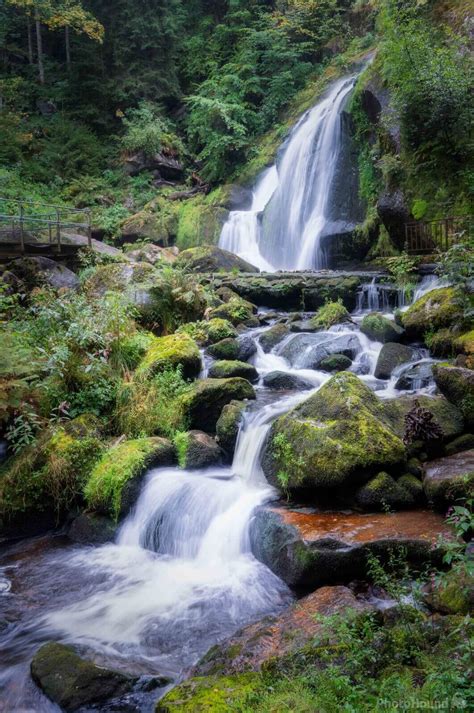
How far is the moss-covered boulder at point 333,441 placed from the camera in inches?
214

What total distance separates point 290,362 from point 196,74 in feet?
73.5

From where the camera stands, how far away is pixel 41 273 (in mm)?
12055

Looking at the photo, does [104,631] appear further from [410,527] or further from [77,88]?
[77,88]

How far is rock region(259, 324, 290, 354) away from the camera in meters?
10.5

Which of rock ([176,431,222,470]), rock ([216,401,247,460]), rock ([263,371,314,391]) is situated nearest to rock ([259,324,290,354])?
rock ([263,371,314,391])

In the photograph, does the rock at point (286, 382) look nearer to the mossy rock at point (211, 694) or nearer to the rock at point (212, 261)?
the mossy rock at point (211, 694)

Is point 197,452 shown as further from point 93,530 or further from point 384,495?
point 384,495

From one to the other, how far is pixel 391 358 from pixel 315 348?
4.93 feet

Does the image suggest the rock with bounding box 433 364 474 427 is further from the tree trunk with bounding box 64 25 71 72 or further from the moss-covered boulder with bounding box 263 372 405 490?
the tree trunk with bounding box 64 25 71 72

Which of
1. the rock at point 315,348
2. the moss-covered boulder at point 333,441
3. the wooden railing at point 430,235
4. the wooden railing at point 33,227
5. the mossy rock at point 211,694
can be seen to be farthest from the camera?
the wooden railing at point 33,227

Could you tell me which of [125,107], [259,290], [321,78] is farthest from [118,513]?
[125,107]

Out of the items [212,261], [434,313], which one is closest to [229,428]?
[434,313]

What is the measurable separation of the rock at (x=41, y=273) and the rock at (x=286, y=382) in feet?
18.9

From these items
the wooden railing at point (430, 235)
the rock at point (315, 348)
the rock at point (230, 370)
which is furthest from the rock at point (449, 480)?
the wooden railing at point (430, 235)
